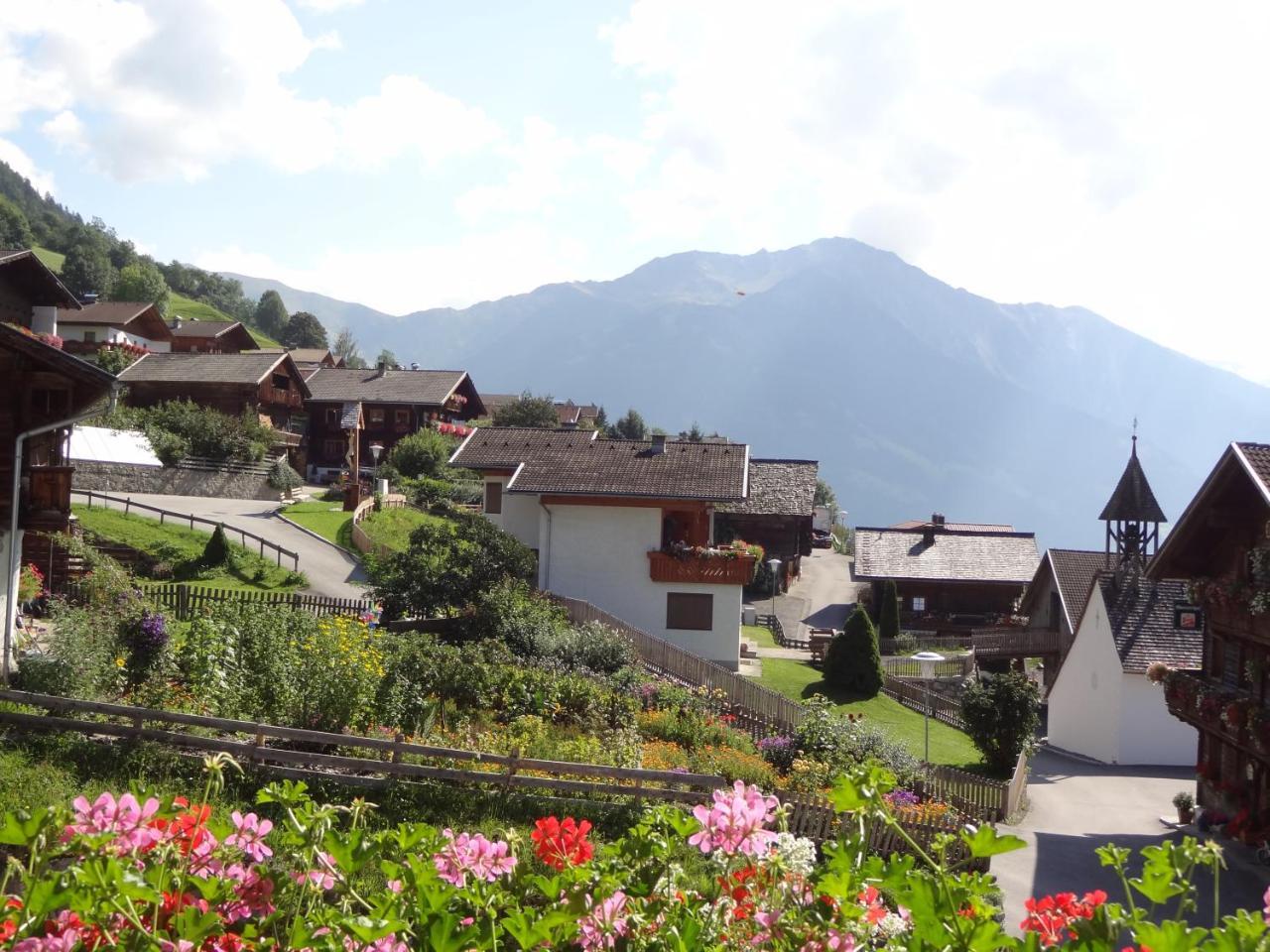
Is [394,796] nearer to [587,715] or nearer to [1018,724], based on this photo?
[587,715]

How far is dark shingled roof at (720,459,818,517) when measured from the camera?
5894 centimetres

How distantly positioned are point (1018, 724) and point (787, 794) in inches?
555

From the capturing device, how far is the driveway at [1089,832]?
18.0 metres

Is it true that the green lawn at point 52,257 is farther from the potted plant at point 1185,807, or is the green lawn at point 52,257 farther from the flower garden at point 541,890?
the flower garden at point 541,890

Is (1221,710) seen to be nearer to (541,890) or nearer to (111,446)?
(541,890)

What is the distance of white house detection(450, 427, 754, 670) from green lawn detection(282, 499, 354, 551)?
9804 millimetres

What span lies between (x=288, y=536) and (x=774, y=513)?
27865 mm

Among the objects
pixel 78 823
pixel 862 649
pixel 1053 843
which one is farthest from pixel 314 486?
pixel 78 823

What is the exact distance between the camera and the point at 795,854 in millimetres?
3508

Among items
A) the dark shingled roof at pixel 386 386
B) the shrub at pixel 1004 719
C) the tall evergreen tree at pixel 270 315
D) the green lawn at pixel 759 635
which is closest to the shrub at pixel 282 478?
the dark shingled roof at pixel 386 386

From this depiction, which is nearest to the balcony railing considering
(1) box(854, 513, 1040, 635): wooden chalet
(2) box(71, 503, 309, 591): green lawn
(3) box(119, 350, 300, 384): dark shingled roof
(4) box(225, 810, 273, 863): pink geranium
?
(4) box(225, 810, 273, 863): pink geranium

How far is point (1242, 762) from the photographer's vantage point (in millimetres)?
23375

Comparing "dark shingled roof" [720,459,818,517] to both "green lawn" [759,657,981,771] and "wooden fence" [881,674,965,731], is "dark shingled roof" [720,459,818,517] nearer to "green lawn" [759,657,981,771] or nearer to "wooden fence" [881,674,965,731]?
"green lawn" [759,657,981,771]

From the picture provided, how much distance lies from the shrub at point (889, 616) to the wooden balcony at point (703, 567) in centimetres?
2024
